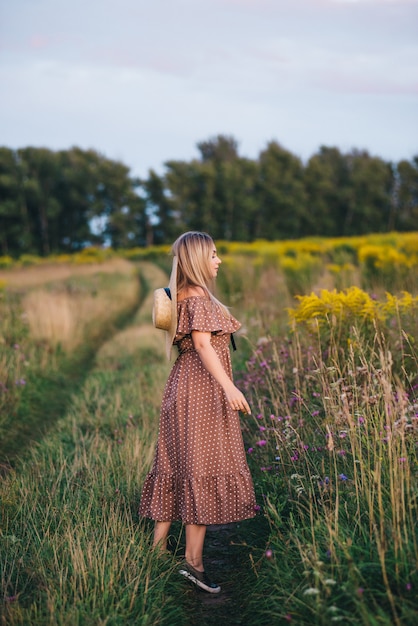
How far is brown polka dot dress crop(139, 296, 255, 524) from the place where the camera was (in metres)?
3.43

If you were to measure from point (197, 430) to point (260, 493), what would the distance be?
86cm

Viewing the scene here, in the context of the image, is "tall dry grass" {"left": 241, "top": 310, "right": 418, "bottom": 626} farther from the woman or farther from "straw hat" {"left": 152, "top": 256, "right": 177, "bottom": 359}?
"straw hat" {"left": 152, "top": 256, "right": 177, "bottom": 359}

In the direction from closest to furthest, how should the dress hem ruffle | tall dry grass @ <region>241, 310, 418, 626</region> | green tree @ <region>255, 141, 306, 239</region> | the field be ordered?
tall dry grass @ <region>241, 310, 418, 626</region>
the field
the dress hem ruffle
green tree @ <region>255, 141, 306, 239</region>

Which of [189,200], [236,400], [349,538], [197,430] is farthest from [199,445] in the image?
[189,200]

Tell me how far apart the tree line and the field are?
1811 inches

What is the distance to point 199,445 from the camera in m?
3.45

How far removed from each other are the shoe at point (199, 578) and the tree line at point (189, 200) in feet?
160

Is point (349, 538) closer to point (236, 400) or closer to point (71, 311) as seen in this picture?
point (236, 400)

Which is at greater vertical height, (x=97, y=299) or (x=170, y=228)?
(x=170, y=228)

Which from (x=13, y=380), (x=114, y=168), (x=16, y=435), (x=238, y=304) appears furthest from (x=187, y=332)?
(x=114, y=168)

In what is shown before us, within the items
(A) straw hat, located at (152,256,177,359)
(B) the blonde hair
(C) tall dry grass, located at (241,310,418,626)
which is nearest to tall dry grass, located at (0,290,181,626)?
(C) tall dry grass, located at (241,310,418,626)

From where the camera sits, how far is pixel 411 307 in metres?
5.43

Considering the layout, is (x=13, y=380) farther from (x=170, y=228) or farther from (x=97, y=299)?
(x=170, y=228)

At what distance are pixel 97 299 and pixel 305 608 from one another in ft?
45.4
